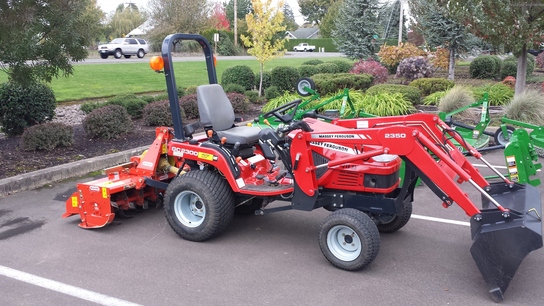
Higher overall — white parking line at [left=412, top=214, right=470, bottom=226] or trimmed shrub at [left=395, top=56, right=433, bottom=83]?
trimmed shrub at [left=395, top=56, right=433, bottom=83]

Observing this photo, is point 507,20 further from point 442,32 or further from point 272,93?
point 442,32

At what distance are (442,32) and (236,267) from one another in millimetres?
17956

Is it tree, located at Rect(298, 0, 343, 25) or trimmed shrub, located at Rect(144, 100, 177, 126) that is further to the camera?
tree, located at Rect(298, 0, 343, 25)

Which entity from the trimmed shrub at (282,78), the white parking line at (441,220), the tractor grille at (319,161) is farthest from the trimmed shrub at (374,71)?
the tractor grille at (319,161)

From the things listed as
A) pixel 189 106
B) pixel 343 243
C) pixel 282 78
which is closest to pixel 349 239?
pixel 343 243

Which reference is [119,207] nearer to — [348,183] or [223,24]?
[348,183]

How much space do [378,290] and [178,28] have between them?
4950cm

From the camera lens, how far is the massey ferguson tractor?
4246 mm

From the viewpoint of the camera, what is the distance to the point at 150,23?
54.7 meters

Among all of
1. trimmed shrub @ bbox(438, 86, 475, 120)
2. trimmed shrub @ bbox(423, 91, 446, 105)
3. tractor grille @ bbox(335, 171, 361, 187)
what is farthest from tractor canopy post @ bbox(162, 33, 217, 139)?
trimmed shrub @ bbox(423, 91, 446, 105)

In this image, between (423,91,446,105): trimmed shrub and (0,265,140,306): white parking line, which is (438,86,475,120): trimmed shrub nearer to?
(423,91,446,105): trimmed shrub

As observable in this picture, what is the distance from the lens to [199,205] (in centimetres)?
541

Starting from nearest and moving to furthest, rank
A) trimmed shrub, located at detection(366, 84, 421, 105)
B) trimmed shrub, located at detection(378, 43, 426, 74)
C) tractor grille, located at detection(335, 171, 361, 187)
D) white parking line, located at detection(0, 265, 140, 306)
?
white parking line, located at detection(0, 265, 140, 306) → tractor grille, located at detection(335, 171, 361, 187) → trimmed shrub, located at detection(366, 84, 421, 105) → trimmed shrub, located at detection(378, 43, 426, 74)

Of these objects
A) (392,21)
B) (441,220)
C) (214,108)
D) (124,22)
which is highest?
(124,22)
